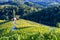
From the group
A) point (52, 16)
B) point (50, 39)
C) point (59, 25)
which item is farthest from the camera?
point (52, 16)

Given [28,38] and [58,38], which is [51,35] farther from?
[28,38]

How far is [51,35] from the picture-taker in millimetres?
85188

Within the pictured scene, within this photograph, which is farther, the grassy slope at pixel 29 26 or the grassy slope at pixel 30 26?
the grassy slope at pixel 29 26

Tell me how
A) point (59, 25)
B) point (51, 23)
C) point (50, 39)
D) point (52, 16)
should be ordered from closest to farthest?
point (50, 39) < point (59, 25) < point (51, 23) < point (52, 16)

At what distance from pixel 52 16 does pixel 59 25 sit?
122 feet

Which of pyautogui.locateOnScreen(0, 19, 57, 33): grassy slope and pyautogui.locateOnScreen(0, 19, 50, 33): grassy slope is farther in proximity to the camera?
pyautogui.locateOnScreen(0, 19, 50, 33): grassy slope

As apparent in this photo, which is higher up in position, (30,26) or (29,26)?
(30,26)

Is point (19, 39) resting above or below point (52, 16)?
above

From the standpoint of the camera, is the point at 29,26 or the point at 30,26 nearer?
the point at 30,26

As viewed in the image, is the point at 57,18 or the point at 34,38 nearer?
the point at 34,38

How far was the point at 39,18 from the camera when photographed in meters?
194

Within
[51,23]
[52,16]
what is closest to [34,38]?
[51,23]

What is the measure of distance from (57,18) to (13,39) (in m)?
99.6

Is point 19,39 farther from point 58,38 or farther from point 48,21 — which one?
point 48,21
